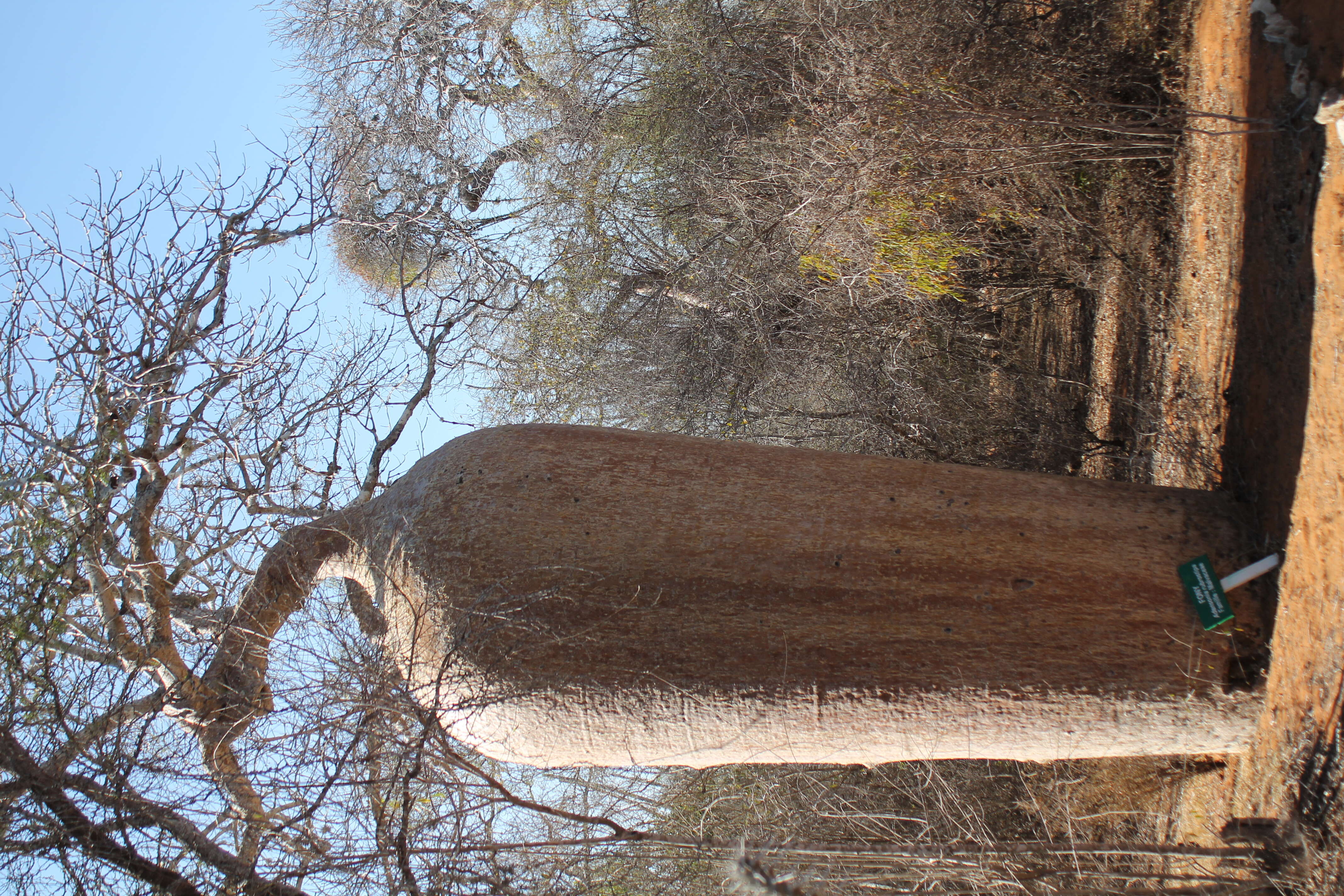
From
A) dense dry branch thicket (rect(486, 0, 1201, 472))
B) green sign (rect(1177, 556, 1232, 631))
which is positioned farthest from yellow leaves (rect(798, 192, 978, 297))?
green sign (rect(1177, 556, 1232, 631))

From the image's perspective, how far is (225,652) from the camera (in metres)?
3.02

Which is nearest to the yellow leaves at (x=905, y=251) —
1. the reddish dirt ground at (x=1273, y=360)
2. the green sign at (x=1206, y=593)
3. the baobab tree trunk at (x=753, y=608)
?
the reddish dirt ground at (x=1273, y=360)

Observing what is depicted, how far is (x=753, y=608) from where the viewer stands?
8.48 ft

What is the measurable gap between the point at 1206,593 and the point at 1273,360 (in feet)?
3.59

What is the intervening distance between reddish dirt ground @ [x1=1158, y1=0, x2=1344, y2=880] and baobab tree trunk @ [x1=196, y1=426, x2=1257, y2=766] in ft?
0.91

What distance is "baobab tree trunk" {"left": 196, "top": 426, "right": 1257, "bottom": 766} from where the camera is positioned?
2527 millimetres

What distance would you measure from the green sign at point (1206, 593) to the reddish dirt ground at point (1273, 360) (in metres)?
0.28

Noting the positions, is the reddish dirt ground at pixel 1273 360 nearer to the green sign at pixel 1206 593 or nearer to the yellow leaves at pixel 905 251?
the green sign at pixel 1206 593

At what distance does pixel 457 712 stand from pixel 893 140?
360cm

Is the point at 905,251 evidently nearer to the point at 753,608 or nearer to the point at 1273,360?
the point at 1273,360

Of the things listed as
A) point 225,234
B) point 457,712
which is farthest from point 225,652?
point 225,234

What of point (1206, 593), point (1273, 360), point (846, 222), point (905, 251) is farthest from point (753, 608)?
point (905, 251)

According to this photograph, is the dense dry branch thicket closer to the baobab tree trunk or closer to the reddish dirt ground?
the reddish dirt ground

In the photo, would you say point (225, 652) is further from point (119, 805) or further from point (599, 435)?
point (599, 435)
